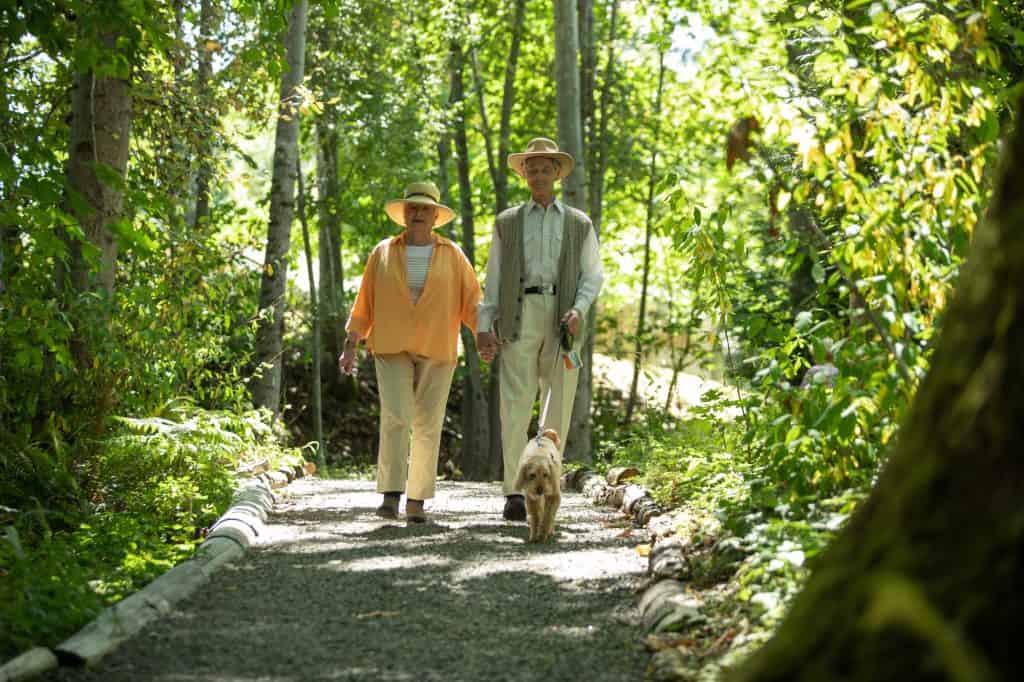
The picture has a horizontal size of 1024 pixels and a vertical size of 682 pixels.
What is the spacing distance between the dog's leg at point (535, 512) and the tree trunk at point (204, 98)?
5.09 metres

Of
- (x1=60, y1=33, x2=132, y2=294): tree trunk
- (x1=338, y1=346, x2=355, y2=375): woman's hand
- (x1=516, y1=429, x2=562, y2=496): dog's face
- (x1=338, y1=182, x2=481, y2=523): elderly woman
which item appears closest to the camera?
(x1=516, y1=429, x2=562, y2=496): dog's face

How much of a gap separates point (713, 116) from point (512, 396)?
1579 centimetres

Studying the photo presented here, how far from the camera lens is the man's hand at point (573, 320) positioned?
7.64 metres

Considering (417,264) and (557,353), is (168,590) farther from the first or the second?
(417,264)

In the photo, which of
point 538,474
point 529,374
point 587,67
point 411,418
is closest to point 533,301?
point 529,374

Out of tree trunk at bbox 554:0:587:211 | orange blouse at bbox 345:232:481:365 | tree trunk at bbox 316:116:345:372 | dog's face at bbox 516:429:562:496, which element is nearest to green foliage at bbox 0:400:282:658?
orange blouse at bbox 345:232:481:365

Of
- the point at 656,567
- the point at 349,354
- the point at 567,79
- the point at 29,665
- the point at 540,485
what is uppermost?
the point at 567,79

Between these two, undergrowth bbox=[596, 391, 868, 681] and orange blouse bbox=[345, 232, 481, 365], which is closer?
undergrowth bbox=[596, 391, 868, 681]

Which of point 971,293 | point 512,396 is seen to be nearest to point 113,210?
point 512,396

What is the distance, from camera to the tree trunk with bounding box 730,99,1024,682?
184 centimetres

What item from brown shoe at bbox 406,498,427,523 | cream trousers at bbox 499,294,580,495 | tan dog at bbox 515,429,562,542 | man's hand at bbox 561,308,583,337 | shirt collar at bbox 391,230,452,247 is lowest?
brown shoe at bbox 406,498,427,523

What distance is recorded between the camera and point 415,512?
7984 mm

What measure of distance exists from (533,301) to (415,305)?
89 centimetres

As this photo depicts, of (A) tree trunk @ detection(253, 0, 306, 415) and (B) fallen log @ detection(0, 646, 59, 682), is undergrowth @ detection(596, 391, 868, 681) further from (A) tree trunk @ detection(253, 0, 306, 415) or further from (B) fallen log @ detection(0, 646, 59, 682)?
(A) tree trunk @ detection(253, 0, 306, 415)
